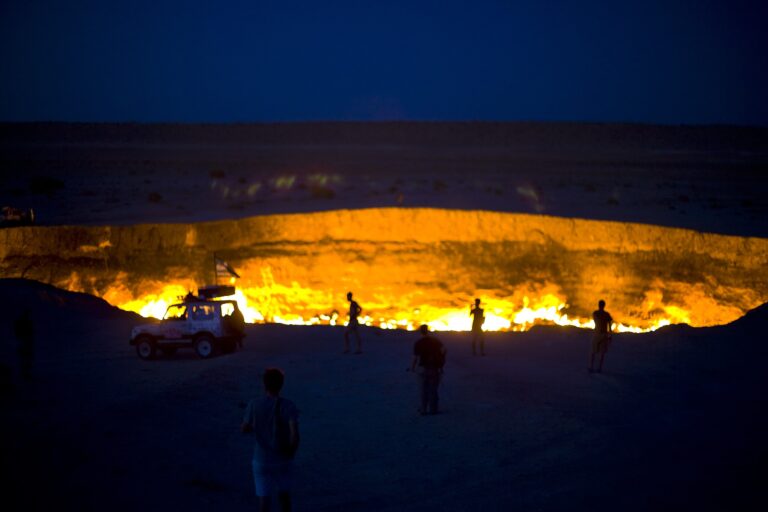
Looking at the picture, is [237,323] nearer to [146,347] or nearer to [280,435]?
[146,347]

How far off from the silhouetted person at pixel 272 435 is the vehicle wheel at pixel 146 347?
10.2m

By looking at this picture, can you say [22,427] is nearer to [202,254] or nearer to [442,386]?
[442,386]

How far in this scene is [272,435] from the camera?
21.9ft

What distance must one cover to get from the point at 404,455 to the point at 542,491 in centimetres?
211

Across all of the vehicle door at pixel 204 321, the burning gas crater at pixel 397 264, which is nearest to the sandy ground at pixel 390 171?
the burning gas crater at pixel 397 264

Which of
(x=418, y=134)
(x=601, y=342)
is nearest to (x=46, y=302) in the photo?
(x=601, y=342)

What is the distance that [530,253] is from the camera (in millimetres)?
26391

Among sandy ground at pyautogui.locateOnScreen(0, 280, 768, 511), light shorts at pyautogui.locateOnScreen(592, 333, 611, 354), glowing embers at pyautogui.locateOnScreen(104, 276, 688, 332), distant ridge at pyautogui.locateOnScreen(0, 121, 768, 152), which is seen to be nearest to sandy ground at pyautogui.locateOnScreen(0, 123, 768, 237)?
distant ridge at pyautogui.locateOnScreen(0, 121, 768, 152)

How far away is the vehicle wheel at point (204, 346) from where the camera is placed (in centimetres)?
1652

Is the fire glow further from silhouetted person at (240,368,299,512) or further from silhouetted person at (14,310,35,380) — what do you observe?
silhouetted person at (240,368,299,512)

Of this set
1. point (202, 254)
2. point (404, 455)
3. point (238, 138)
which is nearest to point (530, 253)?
point (202, 254)

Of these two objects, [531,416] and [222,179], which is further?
[222,179]

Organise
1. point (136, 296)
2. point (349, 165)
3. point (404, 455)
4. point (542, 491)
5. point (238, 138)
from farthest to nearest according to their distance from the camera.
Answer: point (238, 138) < point (349, 165) < point (136, 296) < point (404, 455) < point (542, 491)

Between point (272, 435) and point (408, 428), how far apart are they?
4851 mm
